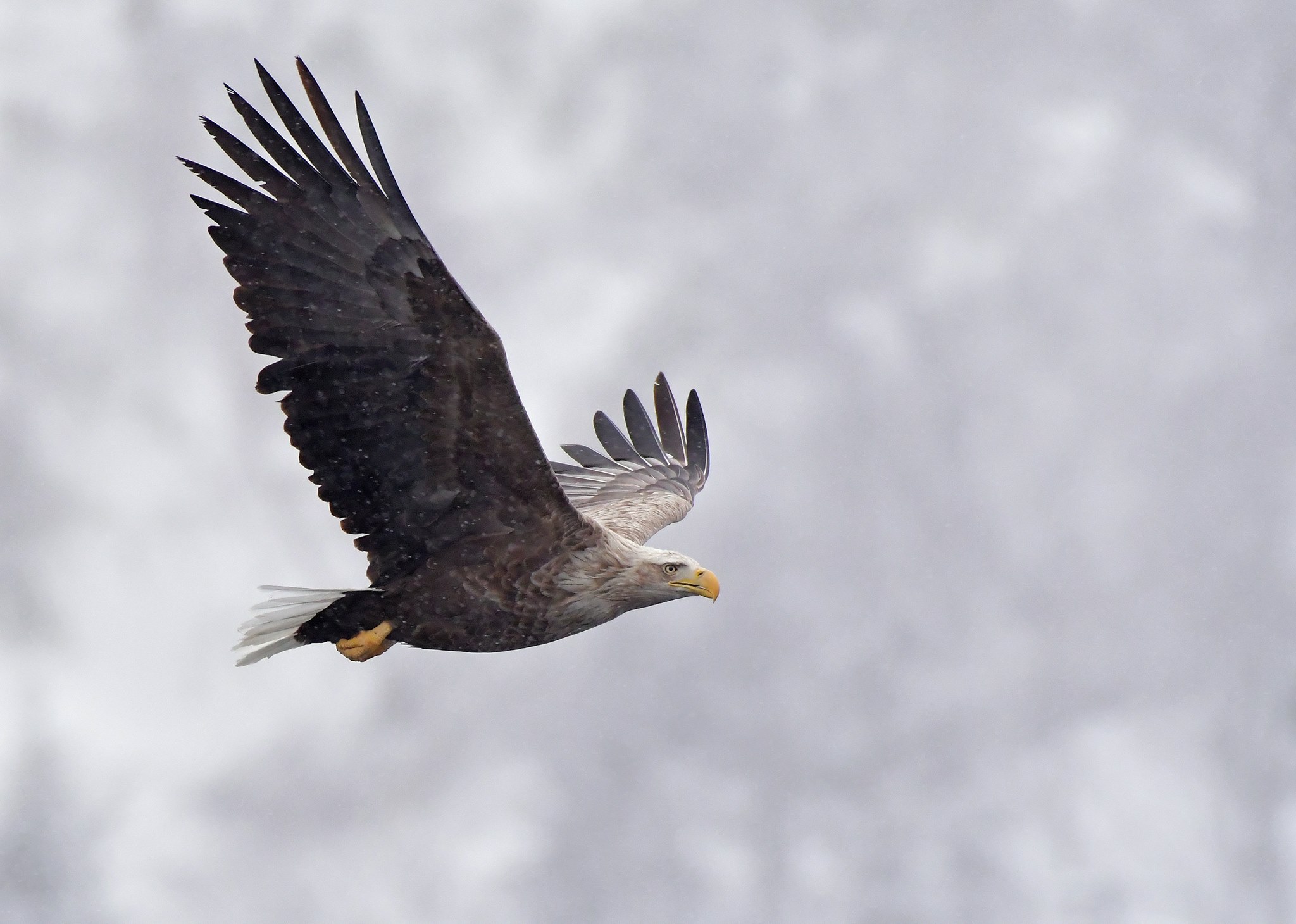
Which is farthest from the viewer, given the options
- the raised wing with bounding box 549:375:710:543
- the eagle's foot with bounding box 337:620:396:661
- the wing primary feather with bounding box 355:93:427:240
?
the raised wing with bounding box 549:375:710:543

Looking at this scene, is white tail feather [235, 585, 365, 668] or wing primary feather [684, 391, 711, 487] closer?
white tail feather [235, 585, 365, 668]

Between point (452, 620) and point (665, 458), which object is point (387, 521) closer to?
point (452, 620)

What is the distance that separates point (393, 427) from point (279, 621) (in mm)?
1696

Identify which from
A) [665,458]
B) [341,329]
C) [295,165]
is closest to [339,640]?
[341,329]

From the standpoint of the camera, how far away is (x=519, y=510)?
8.57 meters

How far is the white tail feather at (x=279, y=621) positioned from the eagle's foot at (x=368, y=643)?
0.29 metres

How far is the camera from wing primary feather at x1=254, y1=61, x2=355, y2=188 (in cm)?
774

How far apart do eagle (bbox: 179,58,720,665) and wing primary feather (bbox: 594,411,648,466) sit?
3.92 m

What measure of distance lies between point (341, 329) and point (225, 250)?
2.57ft

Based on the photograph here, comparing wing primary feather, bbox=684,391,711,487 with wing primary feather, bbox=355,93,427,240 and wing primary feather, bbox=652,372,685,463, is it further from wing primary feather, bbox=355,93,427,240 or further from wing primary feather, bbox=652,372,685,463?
wing primary feather, bbox=355,93,427,240

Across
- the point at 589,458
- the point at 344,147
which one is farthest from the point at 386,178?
the point at 589,458

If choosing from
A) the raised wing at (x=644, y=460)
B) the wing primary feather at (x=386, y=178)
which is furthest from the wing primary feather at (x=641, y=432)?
the wing primary feather at (x=386, y=178)

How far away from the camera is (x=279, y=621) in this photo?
905 cm

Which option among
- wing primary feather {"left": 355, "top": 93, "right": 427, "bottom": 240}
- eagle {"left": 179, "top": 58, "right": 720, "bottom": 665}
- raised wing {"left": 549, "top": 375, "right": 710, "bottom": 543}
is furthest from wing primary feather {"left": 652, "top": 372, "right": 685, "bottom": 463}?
wing primary feather {"left": 355, "top": 93, "right": 427, "bottom": 240}
